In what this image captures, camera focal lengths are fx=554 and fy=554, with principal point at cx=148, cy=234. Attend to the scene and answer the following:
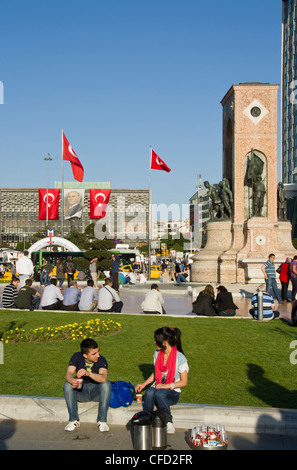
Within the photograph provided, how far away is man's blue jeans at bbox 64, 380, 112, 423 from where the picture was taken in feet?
18.8

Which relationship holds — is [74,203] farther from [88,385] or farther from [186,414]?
[186,414]

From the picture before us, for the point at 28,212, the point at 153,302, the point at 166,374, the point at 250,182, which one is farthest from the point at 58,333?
the point at 28,212

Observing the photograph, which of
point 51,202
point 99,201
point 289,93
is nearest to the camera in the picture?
point 51,202

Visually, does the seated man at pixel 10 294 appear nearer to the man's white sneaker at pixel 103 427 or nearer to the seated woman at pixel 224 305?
the seated woman at pixel 224 305

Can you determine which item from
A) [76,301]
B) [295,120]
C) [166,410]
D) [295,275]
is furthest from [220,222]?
[295,120]

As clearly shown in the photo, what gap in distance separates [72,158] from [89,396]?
94.0 feet

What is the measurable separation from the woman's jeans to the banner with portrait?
49462mm

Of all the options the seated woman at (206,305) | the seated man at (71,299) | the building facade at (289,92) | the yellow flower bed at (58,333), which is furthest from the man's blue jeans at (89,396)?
the building facade at (289,92)

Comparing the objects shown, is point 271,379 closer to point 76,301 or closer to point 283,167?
point 76,301

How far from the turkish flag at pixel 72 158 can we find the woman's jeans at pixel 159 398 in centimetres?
2830

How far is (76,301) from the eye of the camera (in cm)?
1413

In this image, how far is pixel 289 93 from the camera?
88.2 m
